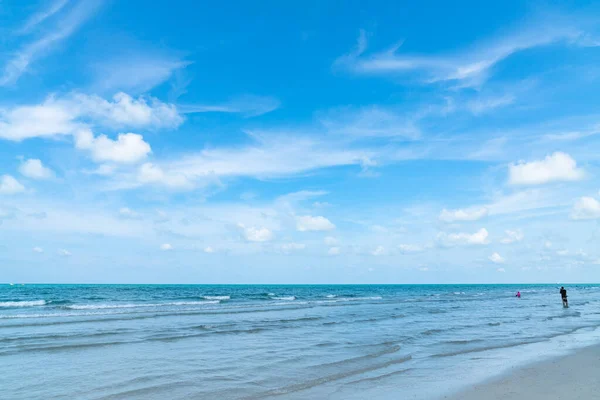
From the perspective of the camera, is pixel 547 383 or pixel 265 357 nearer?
pixel 547 383

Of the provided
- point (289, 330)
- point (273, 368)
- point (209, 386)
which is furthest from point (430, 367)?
point (289, 330)

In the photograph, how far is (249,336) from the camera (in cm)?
2170

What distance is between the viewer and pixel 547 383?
36.9 feet

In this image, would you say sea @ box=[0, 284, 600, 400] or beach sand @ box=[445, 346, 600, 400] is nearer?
beach sand @ box=[445, 346, 600, 400]

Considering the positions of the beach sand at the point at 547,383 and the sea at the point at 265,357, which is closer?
the beach sand at the point at 547,383

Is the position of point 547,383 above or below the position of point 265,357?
above

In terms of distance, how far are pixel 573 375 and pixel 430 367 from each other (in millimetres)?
4066

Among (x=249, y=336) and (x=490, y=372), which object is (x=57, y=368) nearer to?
(x=249, y=336)

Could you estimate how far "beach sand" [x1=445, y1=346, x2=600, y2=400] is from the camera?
10055 millimetres

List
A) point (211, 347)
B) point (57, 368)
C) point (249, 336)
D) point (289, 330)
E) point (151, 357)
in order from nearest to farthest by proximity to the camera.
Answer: point (57, 368)
point (151, 357)
point (211, 347)
point (249, 336)
point (289, 330)

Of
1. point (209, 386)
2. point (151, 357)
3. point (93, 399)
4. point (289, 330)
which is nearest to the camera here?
point (93, 399)

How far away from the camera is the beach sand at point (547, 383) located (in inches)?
396

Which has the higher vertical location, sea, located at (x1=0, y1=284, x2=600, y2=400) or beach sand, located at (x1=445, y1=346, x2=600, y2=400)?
beach sand, located at (x1=445, y1=346, x2=600, y2=400)

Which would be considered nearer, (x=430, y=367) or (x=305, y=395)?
(x=305, y=395)
